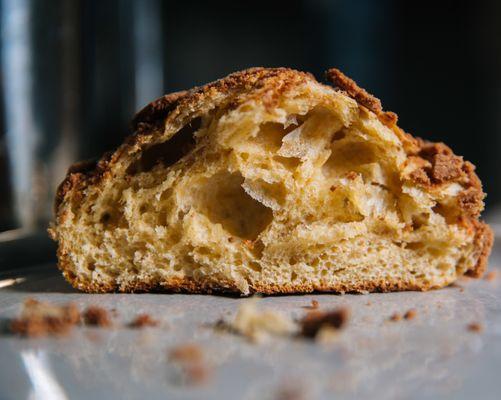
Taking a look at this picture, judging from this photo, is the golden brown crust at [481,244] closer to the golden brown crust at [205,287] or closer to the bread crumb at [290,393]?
the golden brown crust at [205,287]

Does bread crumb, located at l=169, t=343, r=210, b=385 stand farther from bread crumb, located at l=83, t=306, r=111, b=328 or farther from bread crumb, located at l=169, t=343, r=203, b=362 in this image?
bread crumb, located at l=83, t=306, r=111, b=328

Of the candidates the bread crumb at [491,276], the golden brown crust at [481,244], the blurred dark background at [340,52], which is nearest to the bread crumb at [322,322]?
the golden brown crust at [481,244]

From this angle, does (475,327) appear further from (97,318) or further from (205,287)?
(97,318)

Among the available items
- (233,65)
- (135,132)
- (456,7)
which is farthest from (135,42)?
(135,132)

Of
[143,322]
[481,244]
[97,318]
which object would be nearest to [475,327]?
[481,244]

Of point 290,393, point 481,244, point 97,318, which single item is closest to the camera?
point 290,393

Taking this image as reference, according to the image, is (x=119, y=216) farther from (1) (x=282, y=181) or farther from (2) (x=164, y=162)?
(1) (x=282, y=181)
